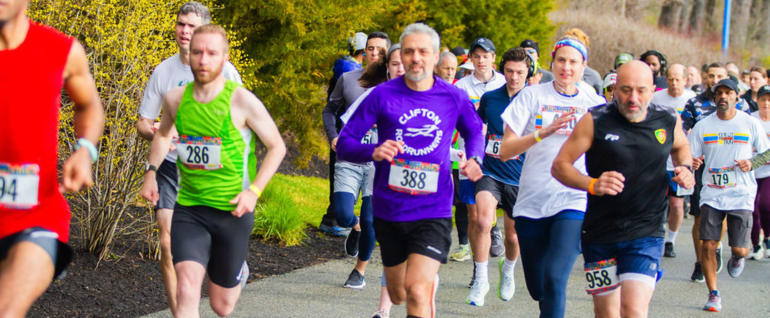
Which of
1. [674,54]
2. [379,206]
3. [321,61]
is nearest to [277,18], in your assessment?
[321,61]

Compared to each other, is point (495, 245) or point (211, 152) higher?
point (211, 152)

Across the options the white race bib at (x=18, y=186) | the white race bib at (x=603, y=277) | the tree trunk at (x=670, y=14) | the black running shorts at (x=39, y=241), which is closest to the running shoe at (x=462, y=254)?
the white race bib at (x=603, y=277)

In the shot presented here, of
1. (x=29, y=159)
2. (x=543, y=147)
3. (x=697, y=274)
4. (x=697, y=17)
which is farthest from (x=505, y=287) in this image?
(x=697, y=17)

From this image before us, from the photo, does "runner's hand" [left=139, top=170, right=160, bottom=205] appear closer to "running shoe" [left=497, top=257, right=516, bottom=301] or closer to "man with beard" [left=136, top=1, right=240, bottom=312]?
"man with beard" [left=136, top=1, right=240, bottom=312]

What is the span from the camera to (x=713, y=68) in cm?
1149

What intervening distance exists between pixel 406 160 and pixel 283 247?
454 centimetres

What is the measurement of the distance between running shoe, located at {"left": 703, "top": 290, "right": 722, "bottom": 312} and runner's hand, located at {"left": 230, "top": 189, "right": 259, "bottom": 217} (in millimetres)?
4644

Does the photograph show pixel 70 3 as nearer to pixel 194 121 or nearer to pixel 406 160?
pixel 194 121

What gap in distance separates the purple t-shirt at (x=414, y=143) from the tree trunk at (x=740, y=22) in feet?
117

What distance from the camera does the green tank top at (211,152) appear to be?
4.84m

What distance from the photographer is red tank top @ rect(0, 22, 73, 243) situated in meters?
3.63

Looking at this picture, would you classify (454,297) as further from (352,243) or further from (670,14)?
(670,14)

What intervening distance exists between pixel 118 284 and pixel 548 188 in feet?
11.7

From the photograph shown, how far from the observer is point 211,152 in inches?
190
